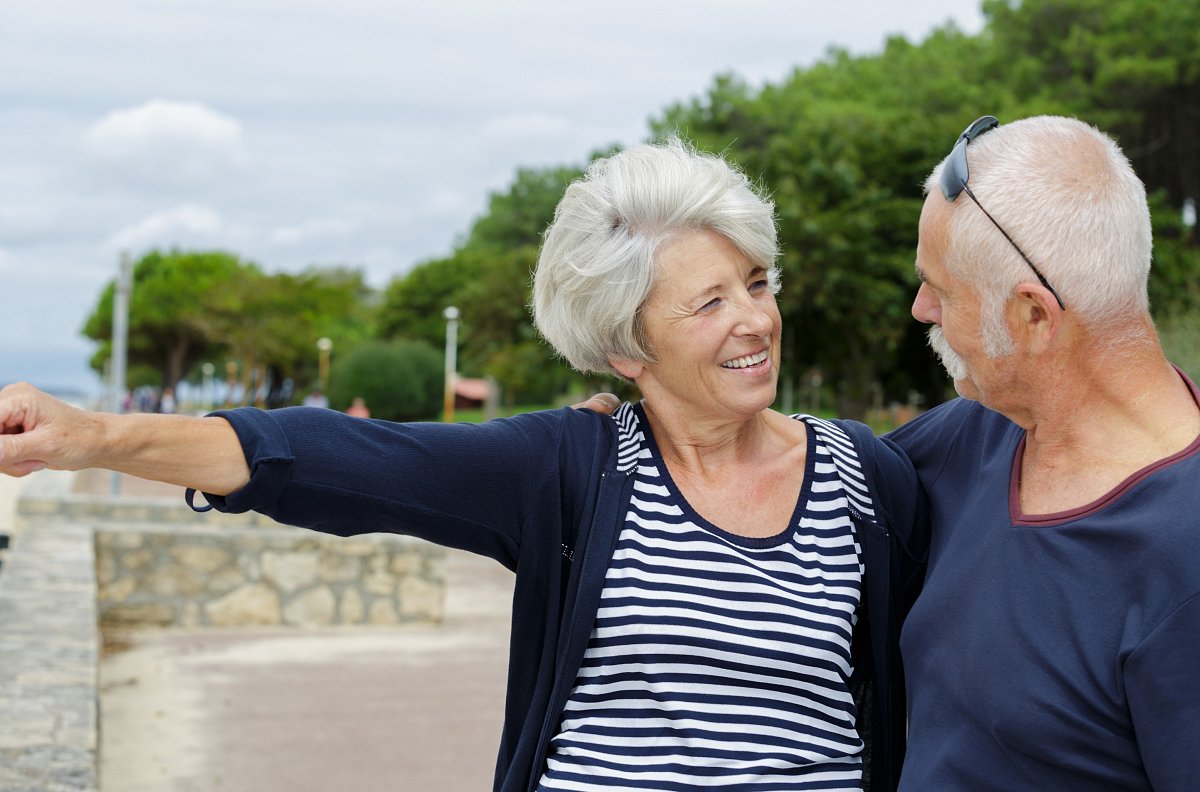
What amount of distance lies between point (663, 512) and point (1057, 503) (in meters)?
0.64

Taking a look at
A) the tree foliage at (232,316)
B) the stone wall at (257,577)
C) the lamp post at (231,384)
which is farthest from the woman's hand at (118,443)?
the tree foliage at (232,316)

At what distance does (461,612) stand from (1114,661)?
8.91 metres

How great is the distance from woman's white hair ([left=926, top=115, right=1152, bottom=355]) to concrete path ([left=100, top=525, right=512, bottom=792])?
14.6 ft

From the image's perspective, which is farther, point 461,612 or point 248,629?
point 461,612

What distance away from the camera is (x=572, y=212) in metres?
2.30

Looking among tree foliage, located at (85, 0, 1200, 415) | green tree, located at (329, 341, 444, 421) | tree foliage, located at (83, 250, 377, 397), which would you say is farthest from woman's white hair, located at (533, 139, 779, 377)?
tree foliage, located at (83, 250, 377, 397)

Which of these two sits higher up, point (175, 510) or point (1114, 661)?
point (1114, 661)

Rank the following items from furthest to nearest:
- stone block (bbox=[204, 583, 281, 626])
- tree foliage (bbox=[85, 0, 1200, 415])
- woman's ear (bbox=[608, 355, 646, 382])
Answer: tree foliage (bbox=[85, 0, 1200, 415]) < stone block (bbox=[204, 583, 281, 626]) < woman's ear (bbox=[608, 355, 646, 382])

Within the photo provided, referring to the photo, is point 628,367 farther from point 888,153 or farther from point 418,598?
point 888,153

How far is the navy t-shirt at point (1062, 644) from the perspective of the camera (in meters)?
1.52

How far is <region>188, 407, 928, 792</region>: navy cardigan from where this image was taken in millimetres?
1923

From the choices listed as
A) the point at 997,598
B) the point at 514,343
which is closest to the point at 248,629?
the point at 997,598

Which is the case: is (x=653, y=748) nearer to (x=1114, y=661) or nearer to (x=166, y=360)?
(x=1114, y=661)

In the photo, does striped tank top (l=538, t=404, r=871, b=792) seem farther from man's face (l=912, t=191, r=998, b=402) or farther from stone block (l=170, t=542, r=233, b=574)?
stone block (l=170, t=542, r=233, b=574)
